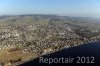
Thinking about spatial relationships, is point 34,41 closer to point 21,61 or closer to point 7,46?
point 7,46

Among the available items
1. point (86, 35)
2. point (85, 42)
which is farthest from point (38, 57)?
point (86, 35)

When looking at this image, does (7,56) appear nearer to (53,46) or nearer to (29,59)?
(29,59)

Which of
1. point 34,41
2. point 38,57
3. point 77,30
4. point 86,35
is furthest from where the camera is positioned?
point 77,30

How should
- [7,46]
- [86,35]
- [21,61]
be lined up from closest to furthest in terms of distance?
1. [21,61]
2. [7,46]
3. [86,35]

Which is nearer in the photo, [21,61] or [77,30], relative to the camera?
[21,61]

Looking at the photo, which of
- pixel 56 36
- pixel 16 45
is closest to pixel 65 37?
pixel 56 36

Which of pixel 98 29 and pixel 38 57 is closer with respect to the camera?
pixel 38 57

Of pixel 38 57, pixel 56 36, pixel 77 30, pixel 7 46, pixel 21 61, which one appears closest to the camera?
pixel 21 61

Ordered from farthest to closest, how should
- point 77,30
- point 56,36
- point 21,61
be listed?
point 77,30 < point 56,36 < point 21,61

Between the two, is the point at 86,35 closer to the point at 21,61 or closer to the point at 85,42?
the point at 85,42
